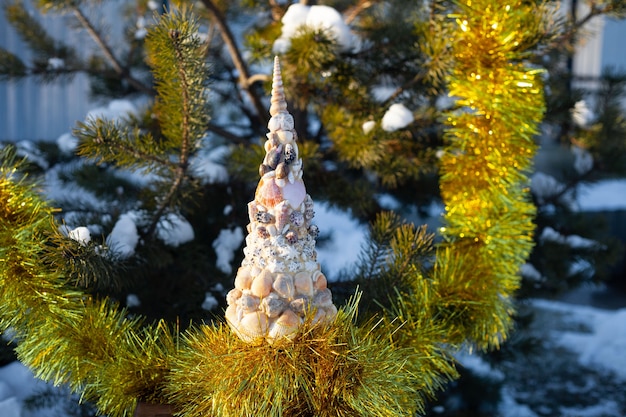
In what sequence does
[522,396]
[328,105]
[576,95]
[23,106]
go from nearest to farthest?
[328,105] → [576,95] → [522,396] → [23,106]

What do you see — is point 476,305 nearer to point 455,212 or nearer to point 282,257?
point 455,212

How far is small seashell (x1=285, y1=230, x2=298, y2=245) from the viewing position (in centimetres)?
47

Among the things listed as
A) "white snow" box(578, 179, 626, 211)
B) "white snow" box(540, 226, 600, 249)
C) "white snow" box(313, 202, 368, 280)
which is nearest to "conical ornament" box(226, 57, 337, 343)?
"white snow" box(540, 226, 600, 249)

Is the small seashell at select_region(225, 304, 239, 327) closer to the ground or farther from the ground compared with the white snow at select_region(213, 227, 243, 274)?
farther from the ground

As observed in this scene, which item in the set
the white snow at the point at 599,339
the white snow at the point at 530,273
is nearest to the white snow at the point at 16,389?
the white snow at the point at 530,273

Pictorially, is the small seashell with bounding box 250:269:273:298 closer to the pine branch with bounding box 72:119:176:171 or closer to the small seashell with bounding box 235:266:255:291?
the small seashell with bounding box 235:266:255:291

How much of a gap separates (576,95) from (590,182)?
0.60 ft

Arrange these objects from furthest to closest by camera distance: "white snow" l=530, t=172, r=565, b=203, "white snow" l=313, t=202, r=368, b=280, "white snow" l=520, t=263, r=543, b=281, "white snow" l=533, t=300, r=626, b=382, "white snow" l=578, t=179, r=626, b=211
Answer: "white snow" l=578, t=179, r=626, b=211, "white snow" l=313, t=202, r=368, b=280, "white snow" l=533, t=300, r=626, b=382, "white snow" l=530, t=172, r=565, b=203, "white snow" l=520, t=263, r=543, b=281

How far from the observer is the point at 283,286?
0.47 m

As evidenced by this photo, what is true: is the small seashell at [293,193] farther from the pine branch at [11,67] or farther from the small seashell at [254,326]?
the pine branch at [11,67]

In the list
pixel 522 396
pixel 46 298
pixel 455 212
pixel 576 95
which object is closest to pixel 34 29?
pixel 46 298

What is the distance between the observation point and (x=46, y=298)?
1.63 feet

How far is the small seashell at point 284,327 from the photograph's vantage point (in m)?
0.45

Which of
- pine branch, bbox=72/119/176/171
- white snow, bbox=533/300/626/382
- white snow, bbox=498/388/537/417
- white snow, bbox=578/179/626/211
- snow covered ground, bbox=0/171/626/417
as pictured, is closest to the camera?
pine branch, bbox=72/119/176/171
